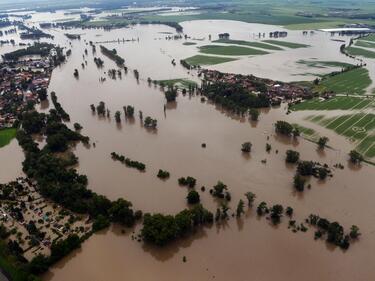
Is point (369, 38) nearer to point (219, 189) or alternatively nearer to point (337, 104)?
point (337, 104)

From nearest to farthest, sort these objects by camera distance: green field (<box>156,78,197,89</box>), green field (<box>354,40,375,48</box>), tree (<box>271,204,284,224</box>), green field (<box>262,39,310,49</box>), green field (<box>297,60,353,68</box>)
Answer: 1. tree (<box>271,204,284,224</box>)
2. green field (<box>156,78,197,89</box>)
3. green field (<box>297,60,353,68</box>)
4. green field (<box>354,40,375,48</box>)
5. green field (<box>262,39,310,49</box>)

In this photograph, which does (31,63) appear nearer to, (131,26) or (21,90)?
(21,90)

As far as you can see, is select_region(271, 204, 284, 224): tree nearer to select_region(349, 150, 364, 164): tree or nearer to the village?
select_region(349, 150, 364, 164): tree

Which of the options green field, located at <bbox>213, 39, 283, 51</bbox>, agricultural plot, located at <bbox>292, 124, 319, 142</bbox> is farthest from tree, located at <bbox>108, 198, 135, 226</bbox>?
green field, located at <bbox>213, 39, 283, 51</bbox>

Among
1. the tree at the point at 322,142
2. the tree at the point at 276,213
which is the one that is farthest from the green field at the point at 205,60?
the tree at the point at 276,213

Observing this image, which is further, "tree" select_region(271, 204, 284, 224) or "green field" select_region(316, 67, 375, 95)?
"green field" select_region(316, 67, 375, 95)

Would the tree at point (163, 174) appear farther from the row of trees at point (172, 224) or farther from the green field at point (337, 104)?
the green field at point (337, 104)

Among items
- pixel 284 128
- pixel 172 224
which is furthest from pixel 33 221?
pixel 284 128
